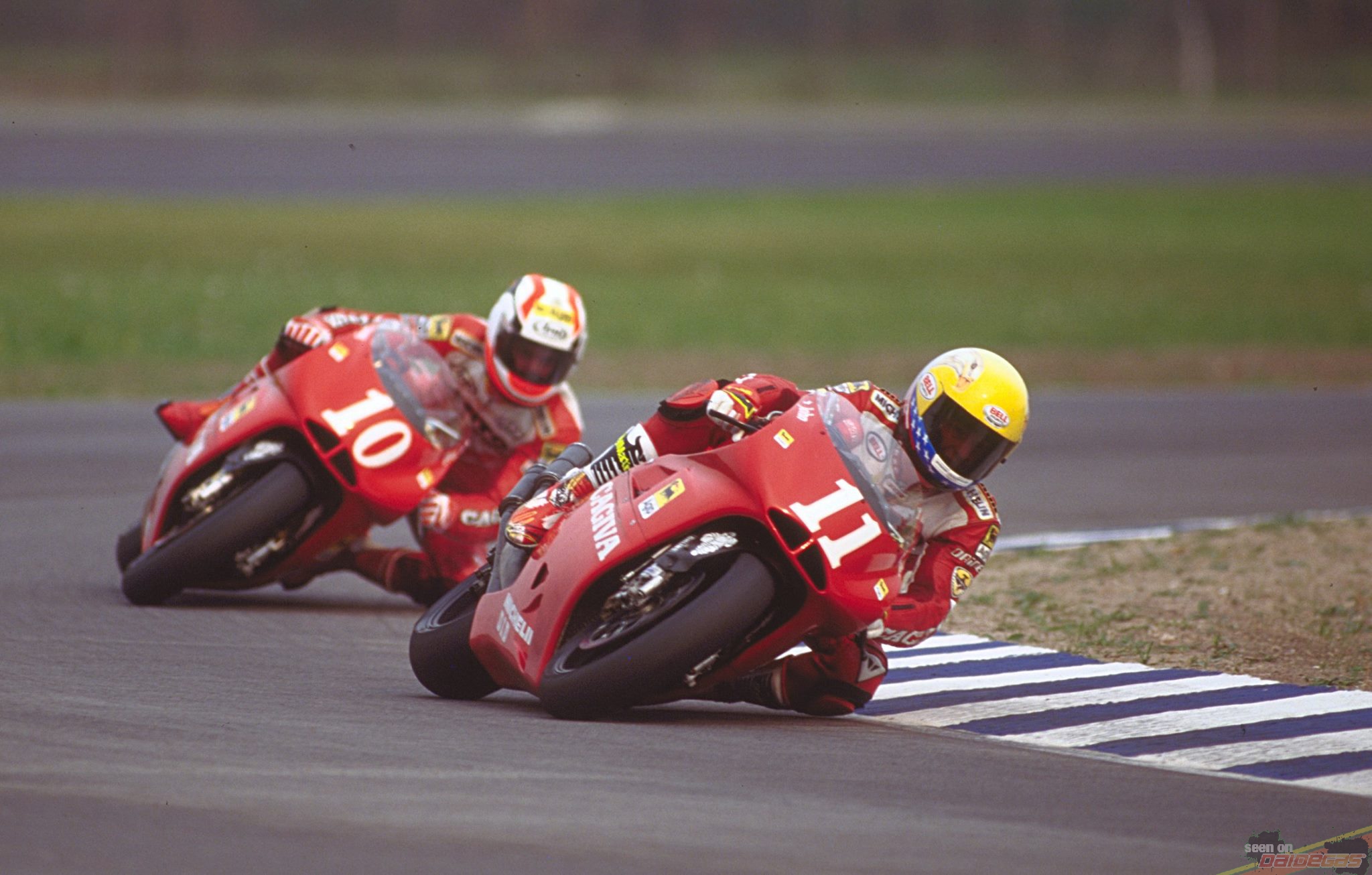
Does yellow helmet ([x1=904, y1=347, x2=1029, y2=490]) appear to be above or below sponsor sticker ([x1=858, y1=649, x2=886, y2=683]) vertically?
above

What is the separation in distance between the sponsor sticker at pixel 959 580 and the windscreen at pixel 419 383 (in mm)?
3333

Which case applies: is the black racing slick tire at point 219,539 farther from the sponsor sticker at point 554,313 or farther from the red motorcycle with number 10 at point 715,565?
the red motorcycle with number 10 at point 715,565

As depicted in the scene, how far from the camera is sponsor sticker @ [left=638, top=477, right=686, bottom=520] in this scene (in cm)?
686

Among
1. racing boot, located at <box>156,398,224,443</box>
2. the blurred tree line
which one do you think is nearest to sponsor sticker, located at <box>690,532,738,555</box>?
racing boot, located at <box>156,398,224,443</box>

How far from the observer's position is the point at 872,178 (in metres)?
40.2

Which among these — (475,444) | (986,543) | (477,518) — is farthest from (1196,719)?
(475,444)

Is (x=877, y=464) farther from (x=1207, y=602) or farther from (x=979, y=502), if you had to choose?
(x=1207, y=602)

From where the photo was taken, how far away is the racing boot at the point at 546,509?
731 cm

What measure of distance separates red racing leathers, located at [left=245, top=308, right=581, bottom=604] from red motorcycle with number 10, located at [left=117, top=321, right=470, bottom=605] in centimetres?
21

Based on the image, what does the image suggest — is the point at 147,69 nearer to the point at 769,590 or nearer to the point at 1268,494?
the point at 1268,494

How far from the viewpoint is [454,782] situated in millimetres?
6000

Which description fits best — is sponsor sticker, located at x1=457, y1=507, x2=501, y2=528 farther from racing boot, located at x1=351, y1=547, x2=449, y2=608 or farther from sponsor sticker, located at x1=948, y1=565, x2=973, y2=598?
sponsor sticker, located at x1=948, y1=565, x2=973, y2=598

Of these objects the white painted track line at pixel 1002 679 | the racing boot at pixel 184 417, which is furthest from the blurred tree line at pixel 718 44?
the white painted track line at pixel 1002 679

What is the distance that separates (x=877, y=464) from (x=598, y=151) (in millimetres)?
36929
